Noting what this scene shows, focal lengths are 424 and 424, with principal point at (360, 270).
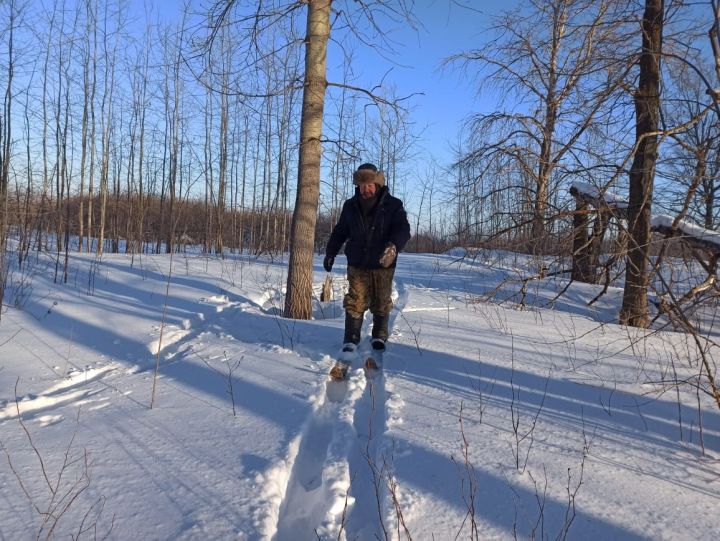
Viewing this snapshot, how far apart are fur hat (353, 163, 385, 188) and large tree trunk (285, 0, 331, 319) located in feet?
5.39

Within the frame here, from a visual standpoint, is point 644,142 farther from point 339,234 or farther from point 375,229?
point 339,234

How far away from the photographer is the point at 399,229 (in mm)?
3910

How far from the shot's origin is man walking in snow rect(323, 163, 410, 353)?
3.90 m

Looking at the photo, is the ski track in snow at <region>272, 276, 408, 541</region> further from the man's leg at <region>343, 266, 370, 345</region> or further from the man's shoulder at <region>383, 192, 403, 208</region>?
the man's shoulder at <region>383, 192, 403, 208</region>

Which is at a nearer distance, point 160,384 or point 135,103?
point 160,384

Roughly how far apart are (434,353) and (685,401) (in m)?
1.81

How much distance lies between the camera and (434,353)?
12.6 ft

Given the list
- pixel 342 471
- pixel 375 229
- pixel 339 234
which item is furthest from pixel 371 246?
pixel 342 471

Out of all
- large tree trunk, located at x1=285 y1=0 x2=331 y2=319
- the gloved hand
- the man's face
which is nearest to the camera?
the gloved hand

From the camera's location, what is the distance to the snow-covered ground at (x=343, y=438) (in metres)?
1.62

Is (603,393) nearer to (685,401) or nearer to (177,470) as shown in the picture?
(685,401)

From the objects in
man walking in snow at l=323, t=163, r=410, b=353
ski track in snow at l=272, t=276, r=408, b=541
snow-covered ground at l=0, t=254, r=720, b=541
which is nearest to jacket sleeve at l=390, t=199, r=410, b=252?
man walking in snow at l=323, t=163, r=410, b=353

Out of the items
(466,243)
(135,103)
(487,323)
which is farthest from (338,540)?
(135,103)

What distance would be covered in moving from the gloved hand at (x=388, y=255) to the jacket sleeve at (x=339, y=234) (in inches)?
20.4
